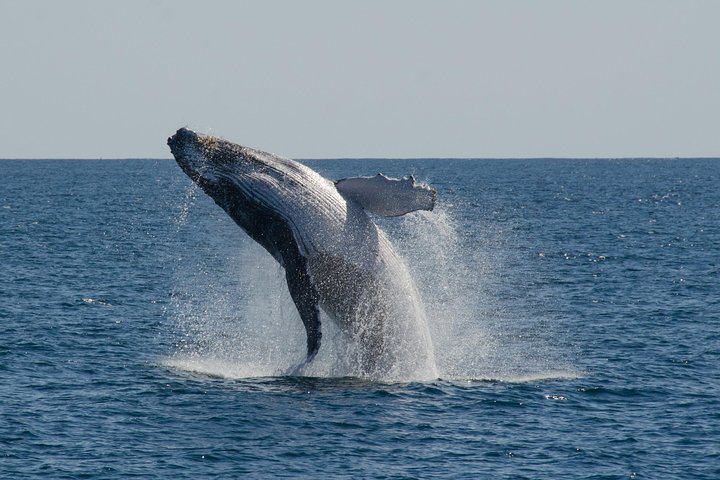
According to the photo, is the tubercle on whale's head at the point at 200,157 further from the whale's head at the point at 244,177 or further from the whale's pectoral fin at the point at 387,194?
the whale's pectoral fin at the point at 387,194

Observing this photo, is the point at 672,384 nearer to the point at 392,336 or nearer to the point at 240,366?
the point at 392,336

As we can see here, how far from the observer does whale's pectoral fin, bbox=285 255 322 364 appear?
2467 cm

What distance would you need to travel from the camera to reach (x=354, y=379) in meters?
27.0

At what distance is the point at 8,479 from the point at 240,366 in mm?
9837

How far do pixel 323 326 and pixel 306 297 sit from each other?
2284 mm

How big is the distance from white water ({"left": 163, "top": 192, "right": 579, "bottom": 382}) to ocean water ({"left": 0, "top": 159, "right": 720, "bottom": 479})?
0.12m

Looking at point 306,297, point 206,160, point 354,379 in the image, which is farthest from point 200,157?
point 354,379

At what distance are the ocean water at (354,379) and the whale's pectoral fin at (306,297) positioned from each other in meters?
1.57

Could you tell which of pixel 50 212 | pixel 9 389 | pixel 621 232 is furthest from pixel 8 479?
pixel 50 212

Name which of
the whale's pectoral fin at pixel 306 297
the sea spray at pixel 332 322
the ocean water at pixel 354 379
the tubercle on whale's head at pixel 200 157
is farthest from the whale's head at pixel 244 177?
the sea spray at pixel 332 322

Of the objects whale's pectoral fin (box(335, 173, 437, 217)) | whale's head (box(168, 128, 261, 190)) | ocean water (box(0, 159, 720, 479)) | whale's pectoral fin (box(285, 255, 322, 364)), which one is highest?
whale's head (box(168, 128, 261, 190))
